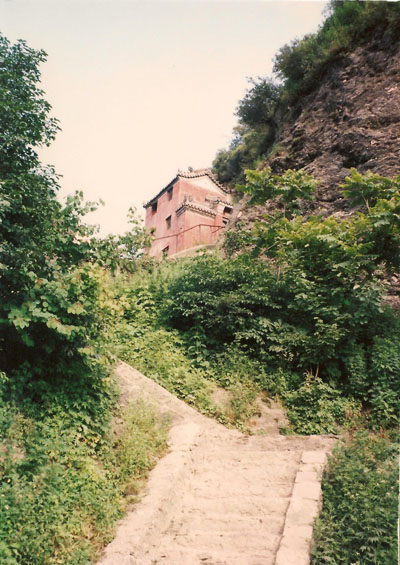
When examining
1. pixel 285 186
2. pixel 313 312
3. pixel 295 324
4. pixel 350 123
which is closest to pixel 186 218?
pixel 350 123

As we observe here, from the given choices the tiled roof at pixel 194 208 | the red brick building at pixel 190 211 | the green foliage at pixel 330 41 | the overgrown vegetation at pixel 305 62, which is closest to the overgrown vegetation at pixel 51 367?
the overgrown vegetation at pixel 305 62

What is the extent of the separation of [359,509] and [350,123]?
14142mm

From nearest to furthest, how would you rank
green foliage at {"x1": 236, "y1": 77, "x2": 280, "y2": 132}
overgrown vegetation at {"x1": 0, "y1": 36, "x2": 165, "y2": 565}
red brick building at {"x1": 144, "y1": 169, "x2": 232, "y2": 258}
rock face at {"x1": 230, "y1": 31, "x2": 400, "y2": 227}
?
overgrown vegetation at {"x1": 0, "y1": 36, "x2": 165, "y2": 565}
rock face at {"x1": 230, "y1": 31, "x2": 400, "y2": 227}
green foliage at {"x1": 236, "y1": 77, "x2": 280, "y2": 132}
red brick building at {"x1": 144, "y1": 169, "x2": 232, "y2": 258}

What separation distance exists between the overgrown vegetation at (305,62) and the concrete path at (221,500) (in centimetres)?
1408

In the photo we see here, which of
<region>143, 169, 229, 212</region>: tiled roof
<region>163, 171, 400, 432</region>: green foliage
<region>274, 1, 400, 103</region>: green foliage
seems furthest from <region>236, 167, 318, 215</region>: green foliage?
<region>143, 169, 229, 212</region>: tiled roof

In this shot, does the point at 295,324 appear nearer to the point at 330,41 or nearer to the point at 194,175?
the point at 330,41

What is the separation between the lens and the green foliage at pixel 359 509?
3746 millimetres

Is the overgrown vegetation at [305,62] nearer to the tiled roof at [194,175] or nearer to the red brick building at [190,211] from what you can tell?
the red brick building at [190,211]

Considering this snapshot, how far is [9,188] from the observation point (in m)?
5.72

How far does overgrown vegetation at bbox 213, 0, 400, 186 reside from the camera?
16.0 metres

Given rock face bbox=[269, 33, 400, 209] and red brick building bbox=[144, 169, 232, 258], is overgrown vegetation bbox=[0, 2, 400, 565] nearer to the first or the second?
rock face bbox=[269, 33, 400, 209]

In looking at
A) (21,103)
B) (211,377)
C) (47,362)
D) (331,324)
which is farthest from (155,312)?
(21,103)

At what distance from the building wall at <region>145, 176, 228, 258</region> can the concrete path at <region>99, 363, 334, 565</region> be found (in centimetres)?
1874

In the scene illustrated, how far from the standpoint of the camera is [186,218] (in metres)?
26.4
